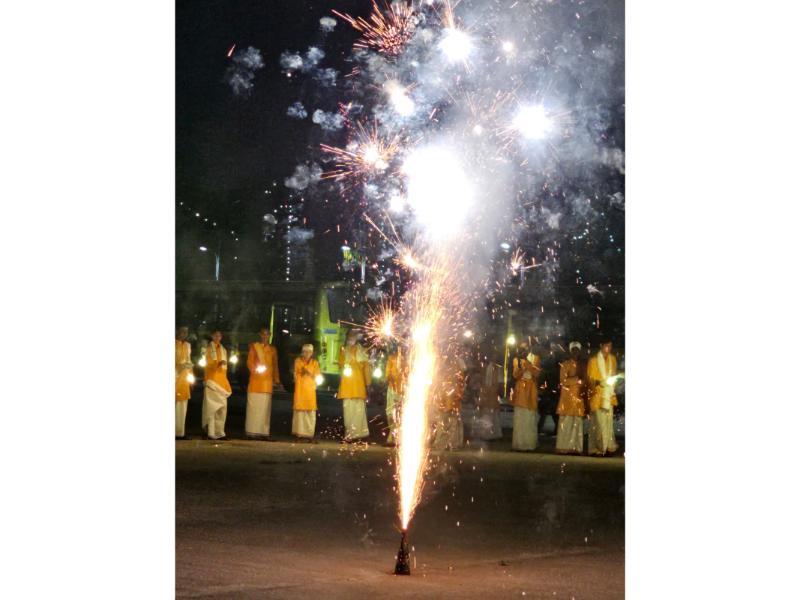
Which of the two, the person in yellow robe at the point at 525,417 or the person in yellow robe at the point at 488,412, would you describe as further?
the person in yellow robe at the point at 488,412

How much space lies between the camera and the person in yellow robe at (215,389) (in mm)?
6988

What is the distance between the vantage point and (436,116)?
4656 millimetres

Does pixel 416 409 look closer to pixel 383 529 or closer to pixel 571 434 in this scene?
pixel 383 529

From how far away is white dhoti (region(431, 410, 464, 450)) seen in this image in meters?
7.04

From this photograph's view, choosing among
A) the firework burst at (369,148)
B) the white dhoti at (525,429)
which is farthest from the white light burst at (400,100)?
the white dhoti at (525,429)

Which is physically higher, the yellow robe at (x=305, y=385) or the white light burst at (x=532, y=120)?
the white light burst at (x=532, y=120)

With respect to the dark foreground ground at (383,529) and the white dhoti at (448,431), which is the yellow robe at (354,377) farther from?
the dark foreground ground at (383,529)

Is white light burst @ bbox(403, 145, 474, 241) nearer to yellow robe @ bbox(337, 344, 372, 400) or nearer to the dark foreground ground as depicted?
the dark foreground ground

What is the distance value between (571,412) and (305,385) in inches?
77.6

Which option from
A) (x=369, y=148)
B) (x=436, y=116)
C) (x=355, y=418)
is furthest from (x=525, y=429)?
(x=436, y=116)

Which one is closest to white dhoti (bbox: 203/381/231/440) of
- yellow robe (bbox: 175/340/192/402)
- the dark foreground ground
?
yellow robe (bbox: 175/340/192/402)
